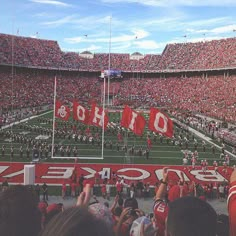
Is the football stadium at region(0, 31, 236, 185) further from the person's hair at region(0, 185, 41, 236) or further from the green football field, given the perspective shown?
the person's hair at region(0, 185, 41, 236)

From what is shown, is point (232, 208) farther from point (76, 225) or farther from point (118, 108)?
point (118, 108)

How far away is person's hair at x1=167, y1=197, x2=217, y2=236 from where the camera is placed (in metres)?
2.07

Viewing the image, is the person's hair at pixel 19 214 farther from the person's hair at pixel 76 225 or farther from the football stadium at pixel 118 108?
the football stadium at pixel 118 108

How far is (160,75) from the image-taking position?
72.5m

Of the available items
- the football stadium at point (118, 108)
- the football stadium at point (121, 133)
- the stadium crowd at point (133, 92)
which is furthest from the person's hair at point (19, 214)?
the stadium crowd at point (133, 92)

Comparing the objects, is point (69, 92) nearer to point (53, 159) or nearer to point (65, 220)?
point (53, 159)

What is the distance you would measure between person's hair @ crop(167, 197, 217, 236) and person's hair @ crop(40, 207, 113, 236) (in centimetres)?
64

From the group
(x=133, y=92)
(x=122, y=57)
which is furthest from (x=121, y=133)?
(x=122, y=57)

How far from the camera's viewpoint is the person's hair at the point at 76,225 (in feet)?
4.85

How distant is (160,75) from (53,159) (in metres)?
54.0

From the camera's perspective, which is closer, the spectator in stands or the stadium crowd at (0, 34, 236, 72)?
the spectator in stands

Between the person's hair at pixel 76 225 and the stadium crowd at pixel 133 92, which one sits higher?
the stadium crowd at pixel 133 92

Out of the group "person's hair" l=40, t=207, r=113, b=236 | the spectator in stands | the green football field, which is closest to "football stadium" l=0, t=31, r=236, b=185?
the green football field

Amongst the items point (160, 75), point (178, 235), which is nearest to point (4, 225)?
point (178, 235)
